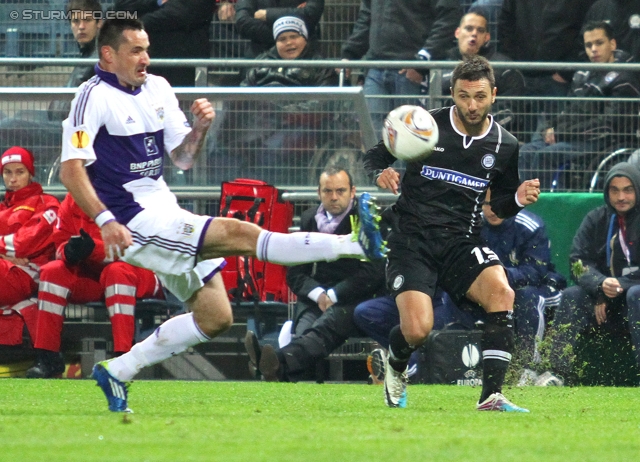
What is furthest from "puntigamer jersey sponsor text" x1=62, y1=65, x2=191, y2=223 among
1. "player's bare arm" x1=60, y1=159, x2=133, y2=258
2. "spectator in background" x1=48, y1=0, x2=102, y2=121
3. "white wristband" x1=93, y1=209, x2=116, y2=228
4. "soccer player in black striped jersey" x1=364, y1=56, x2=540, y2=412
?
"spectator in background" x1=48, y1=0, x2=102, y2=121

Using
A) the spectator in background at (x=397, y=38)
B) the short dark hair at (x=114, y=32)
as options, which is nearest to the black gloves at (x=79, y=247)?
the spectator in background at (x=397, y=38)

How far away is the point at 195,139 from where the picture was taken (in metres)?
7.52

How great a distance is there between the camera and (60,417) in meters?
6.64

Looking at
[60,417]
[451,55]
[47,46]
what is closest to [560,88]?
[451,55]

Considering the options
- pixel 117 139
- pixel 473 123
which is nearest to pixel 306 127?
pixel 473 123

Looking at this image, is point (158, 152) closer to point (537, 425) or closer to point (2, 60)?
point (537, 425)

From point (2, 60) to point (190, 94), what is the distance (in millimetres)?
2212

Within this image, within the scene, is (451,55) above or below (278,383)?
above

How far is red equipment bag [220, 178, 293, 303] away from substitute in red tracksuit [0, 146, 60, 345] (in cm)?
178

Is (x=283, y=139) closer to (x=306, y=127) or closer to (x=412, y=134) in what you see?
(x=306, y=127)

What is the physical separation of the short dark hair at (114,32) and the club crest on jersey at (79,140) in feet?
2.12

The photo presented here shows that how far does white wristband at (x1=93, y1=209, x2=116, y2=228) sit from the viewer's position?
22.0ft

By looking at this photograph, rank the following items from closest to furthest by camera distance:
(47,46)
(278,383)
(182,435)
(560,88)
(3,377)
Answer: (182,435)
(278,383)
(3,377)
(560,88)
(47,46)

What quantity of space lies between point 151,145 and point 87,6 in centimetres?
614
